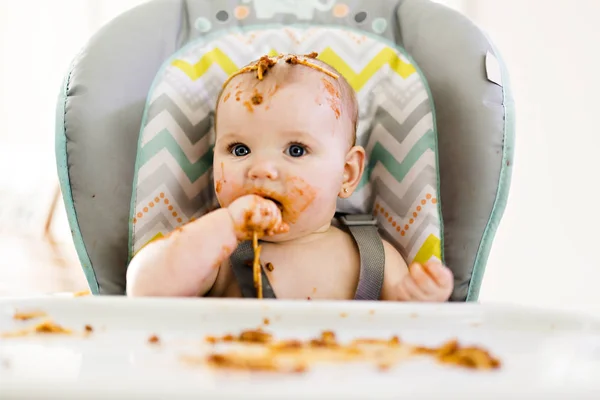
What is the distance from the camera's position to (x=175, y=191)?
935 millimetres

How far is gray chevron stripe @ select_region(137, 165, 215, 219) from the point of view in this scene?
3.01 ft

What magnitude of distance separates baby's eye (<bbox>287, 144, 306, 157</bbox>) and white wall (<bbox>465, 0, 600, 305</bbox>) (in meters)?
0.97

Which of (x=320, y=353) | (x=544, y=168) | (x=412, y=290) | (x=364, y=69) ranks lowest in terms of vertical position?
(x=544, y=168)

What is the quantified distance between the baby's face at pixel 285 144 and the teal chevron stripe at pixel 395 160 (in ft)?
0.37

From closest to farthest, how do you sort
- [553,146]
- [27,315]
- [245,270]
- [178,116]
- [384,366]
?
[384,366] → [27,315] → [245,270] → [178,116] → [553,146]

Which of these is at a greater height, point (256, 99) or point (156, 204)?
point (256, 99)

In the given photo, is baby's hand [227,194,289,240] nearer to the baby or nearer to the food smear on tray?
the baby

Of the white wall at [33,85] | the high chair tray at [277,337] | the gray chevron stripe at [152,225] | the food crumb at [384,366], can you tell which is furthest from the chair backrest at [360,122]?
the white wall at [33,85]

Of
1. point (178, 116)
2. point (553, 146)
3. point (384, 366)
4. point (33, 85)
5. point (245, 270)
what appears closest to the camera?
point (384, 366)

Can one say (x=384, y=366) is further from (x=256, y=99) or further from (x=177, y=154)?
(x=177, y=154)

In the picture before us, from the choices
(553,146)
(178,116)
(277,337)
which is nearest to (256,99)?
(178,116)

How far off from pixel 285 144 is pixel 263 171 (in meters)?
0.06

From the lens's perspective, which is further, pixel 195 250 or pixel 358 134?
pixel 358 134

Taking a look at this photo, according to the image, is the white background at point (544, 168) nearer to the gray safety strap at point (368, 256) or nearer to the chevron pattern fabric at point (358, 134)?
the chevron pattern fabric at point (358, 134)
